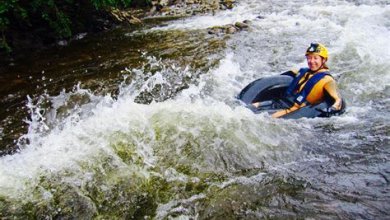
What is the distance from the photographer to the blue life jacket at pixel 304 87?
616 centimetres

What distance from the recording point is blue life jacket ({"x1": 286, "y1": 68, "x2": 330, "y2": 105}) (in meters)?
6.16

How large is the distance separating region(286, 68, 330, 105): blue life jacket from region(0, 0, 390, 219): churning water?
0.52m

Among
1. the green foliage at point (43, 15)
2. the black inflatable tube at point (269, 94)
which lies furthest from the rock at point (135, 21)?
the black inflatable tube at point (269, 94)

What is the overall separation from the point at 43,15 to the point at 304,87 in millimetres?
6561

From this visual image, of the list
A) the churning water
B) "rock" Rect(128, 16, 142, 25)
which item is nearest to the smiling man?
the churning water

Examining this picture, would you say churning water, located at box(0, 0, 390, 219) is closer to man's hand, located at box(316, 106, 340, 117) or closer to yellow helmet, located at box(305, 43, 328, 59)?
man's hand, located at box(316, 106, 340, 117)

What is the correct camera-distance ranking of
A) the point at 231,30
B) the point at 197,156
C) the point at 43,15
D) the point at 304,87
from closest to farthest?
the point at 197,156, the point at 304,87, the point at 43,15, the point at 231,30

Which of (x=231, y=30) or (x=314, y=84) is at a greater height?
(x=314, y=84)

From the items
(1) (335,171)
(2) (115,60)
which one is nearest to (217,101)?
(1) (335,171)

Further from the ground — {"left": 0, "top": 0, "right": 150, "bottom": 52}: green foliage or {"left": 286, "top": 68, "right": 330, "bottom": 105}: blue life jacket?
{"left": 0, "top": 0, "right": 150, "bottom": 52}: green foliage

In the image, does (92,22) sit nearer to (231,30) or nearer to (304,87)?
(231,30)

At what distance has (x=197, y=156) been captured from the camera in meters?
5.09

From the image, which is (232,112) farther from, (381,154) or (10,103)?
(10,103)

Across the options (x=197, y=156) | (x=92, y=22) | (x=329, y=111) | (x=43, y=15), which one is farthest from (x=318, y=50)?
(x=92, y=22)
